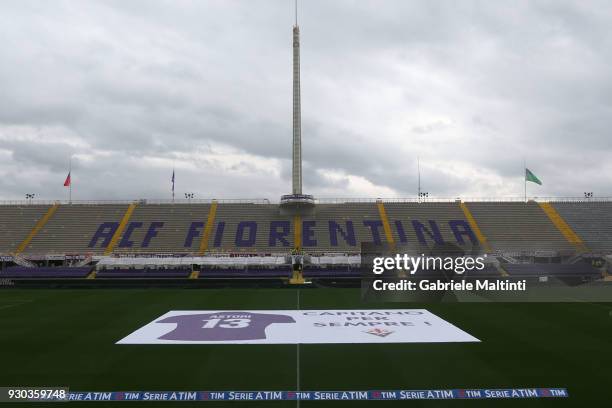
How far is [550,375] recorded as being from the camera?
13.4 meters

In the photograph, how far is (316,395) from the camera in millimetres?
11727

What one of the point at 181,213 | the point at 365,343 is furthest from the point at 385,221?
the point at 365,343

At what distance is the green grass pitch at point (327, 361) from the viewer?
40.9 feet

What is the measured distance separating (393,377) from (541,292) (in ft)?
85.9

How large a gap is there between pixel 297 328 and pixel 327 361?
5.54 metres

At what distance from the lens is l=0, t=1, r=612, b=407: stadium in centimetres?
1254

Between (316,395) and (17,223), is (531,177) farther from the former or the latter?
(17,223)

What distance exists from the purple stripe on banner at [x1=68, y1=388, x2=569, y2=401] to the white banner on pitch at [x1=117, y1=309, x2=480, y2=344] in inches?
220

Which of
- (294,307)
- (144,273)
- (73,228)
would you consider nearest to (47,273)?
(144,273)

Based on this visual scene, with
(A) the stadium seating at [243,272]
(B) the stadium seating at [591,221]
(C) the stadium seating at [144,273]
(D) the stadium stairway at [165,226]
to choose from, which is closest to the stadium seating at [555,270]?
(B) the stadium seating at [591,221]

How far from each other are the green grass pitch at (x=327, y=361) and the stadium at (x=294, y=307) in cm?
8

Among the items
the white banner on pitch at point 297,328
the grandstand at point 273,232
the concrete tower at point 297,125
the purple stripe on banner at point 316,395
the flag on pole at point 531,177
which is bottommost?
the purple stripe on banner at point 316,395

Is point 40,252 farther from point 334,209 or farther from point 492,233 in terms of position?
point 492,233

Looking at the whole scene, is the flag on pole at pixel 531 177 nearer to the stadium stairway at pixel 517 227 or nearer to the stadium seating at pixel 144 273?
the stadium stairway at pixel 517 227
